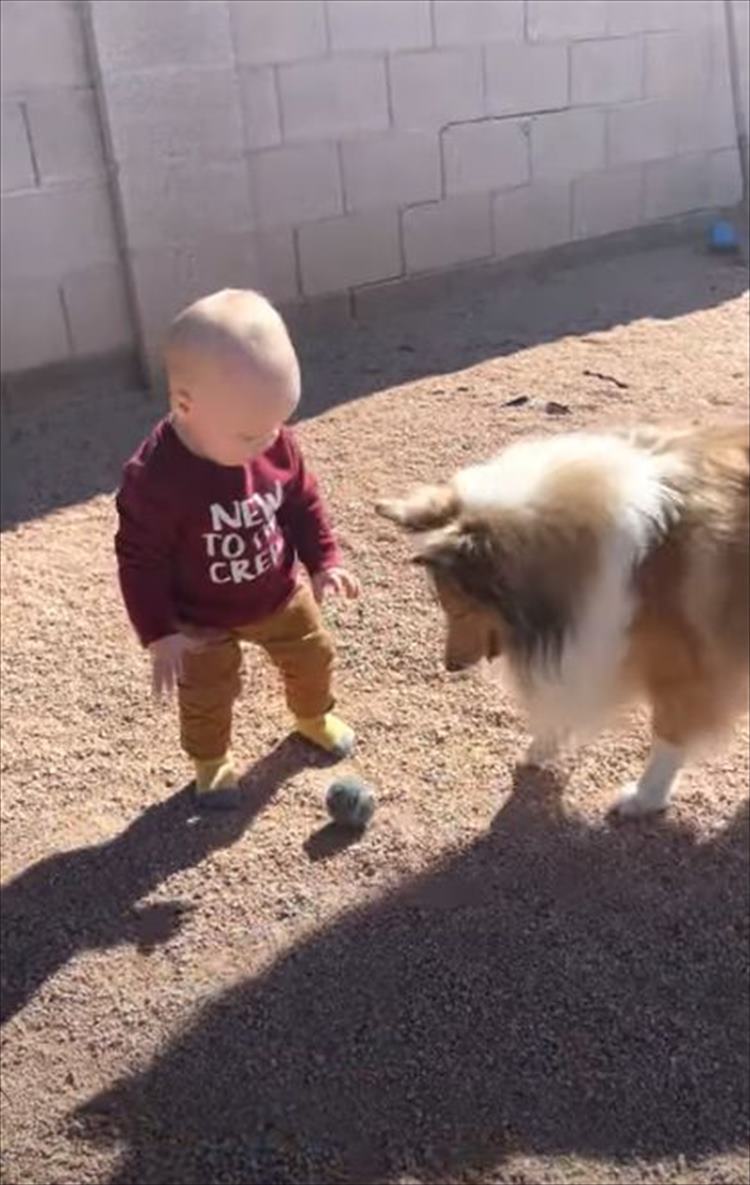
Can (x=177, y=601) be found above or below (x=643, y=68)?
below

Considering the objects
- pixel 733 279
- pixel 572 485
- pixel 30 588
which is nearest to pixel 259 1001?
pixel 572 485

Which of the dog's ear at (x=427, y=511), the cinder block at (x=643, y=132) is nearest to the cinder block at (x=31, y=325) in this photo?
the cinder block at (x=643, y=132)

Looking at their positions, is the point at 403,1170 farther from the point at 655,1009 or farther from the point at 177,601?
the point at 177,601

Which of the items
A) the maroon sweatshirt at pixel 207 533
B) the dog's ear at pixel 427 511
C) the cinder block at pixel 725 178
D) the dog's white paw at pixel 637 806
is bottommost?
the dog's white paw at pixel 637 806

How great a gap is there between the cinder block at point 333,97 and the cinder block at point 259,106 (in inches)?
2.0

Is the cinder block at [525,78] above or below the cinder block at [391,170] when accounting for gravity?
above

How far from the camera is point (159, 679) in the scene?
9.83 feet

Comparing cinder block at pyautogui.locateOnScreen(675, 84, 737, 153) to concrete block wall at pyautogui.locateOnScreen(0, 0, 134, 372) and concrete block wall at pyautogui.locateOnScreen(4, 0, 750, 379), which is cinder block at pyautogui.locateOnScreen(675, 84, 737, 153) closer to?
concrete block wall at pyautogui.locateOnScreen(4, 0, 750, 379)

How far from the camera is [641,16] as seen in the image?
766 cm

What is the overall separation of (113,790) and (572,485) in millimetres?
1620

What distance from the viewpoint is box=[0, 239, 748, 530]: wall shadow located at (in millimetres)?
5531

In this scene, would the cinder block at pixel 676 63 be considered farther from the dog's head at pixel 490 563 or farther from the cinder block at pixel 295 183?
the dog's head at pixel 490 563

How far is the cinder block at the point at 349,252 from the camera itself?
6.77 metres

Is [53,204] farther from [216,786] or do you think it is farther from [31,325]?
[216,786]
